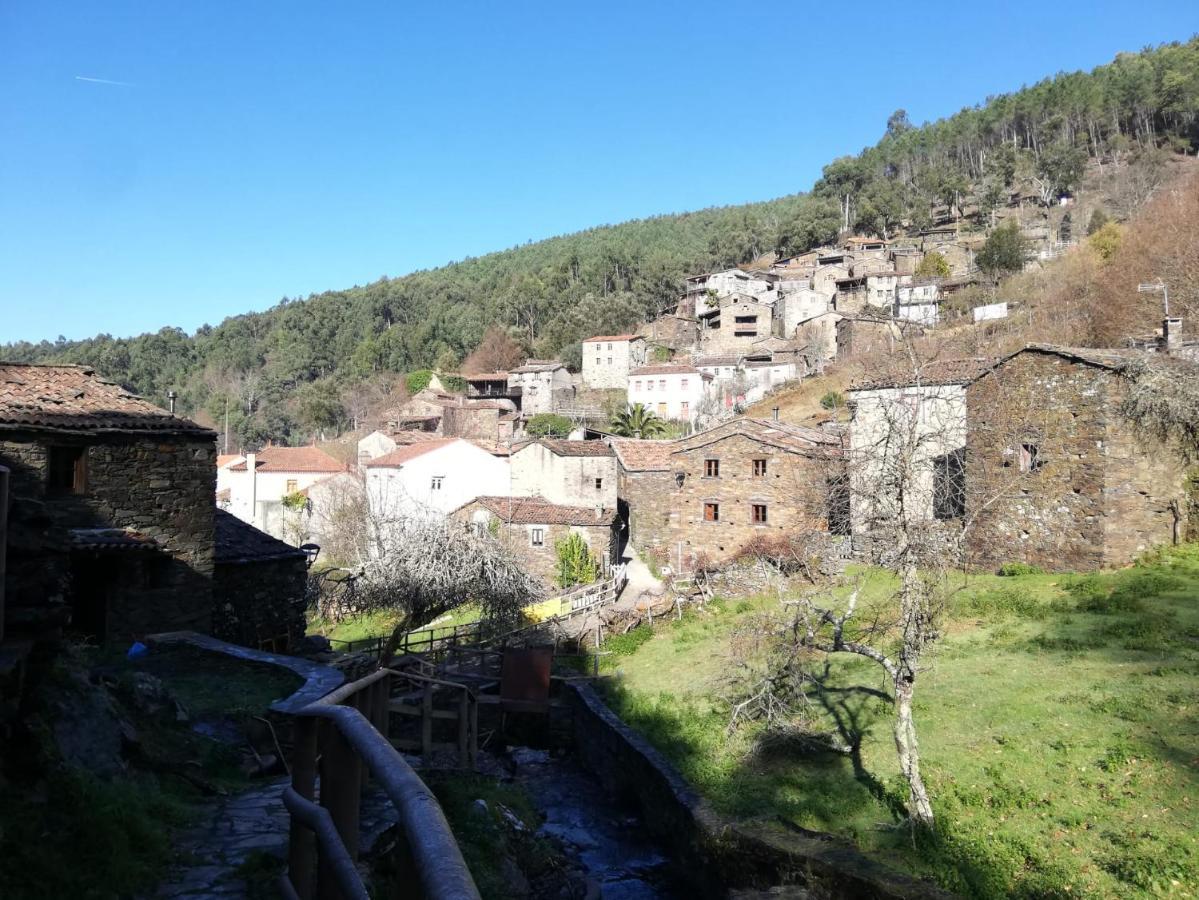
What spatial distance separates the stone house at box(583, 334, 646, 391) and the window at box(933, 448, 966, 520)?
47.2m

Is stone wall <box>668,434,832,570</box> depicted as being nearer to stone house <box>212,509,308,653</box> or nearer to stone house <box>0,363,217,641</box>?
stone house <box>212,509,308,653</box>

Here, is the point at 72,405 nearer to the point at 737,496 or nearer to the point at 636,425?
the point at 737,496

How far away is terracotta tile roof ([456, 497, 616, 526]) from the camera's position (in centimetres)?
3341

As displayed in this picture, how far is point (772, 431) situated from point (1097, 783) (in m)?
22.3

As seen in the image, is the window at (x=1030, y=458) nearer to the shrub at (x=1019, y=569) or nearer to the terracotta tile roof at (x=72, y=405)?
the shrub at (x=1019, y=569)

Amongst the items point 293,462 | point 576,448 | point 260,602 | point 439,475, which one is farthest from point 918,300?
point 260,602

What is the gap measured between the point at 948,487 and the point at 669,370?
4887 cm

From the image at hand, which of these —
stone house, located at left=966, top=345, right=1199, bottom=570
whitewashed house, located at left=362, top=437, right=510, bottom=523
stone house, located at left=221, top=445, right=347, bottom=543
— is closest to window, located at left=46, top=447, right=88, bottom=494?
stone house, located at left=966, top=345, right=1199, bottom=570

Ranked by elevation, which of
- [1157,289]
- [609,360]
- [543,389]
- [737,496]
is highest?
[609,360]

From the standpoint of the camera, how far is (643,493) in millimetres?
36594

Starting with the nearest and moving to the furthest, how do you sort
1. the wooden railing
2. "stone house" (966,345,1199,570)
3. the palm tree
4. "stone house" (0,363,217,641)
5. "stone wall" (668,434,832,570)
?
the wooden railing, "stone house" (0,363,217,641), "stone house" (966,345,1199,570), "stone wall" (668,434,832,570), the palm tree

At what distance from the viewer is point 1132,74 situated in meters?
98.6

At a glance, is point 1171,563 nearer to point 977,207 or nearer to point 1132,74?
point 977,207

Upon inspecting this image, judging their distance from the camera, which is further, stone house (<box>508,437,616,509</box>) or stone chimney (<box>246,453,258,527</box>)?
stone chimney (<box>246,453,258,527</box>)
